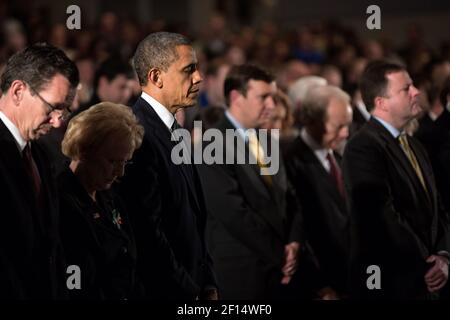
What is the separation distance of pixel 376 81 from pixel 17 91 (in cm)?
225

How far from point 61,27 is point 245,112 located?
509 centimetres

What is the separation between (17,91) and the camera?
3053mm

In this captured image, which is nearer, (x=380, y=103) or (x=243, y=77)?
(x=380, y=103)

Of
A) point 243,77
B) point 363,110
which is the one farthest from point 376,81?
point 363,110

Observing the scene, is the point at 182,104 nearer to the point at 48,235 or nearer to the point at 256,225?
the point at 48,235

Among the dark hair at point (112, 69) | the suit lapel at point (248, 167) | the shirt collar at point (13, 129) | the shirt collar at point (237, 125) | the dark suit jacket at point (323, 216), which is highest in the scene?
the shirt collar at point (13, 129)

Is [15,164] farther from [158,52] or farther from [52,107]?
[158,52]

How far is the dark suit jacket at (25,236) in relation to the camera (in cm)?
290

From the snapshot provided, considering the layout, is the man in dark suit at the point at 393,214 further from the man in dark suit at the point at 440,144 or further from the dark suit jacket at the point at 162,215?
the dark suit jacket at the point at 162,215

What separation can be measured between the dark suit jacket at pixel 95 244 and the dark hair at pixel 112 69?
9.14ft

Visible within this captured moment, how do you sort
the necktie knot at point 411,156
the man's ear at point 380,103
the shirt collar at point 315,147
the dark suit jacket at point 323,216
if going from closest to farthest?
1. the necktie knot at point 411,156
2. the man's ear at point 380,103
3. the dark suit jacket at point 323,216
4. the shirt collar at point 315,147

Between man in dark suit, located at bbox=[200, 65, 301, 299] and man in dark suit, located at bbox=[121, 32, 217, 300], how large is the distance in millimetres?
951

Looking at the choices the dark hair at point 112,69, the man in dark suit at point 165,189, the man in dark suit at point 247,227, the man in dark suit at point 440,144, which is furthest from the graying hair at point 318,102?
the man in dark suit at point 165,189

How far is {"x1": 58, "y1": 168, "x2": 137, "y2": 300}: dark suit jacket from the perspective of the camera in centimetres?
322
